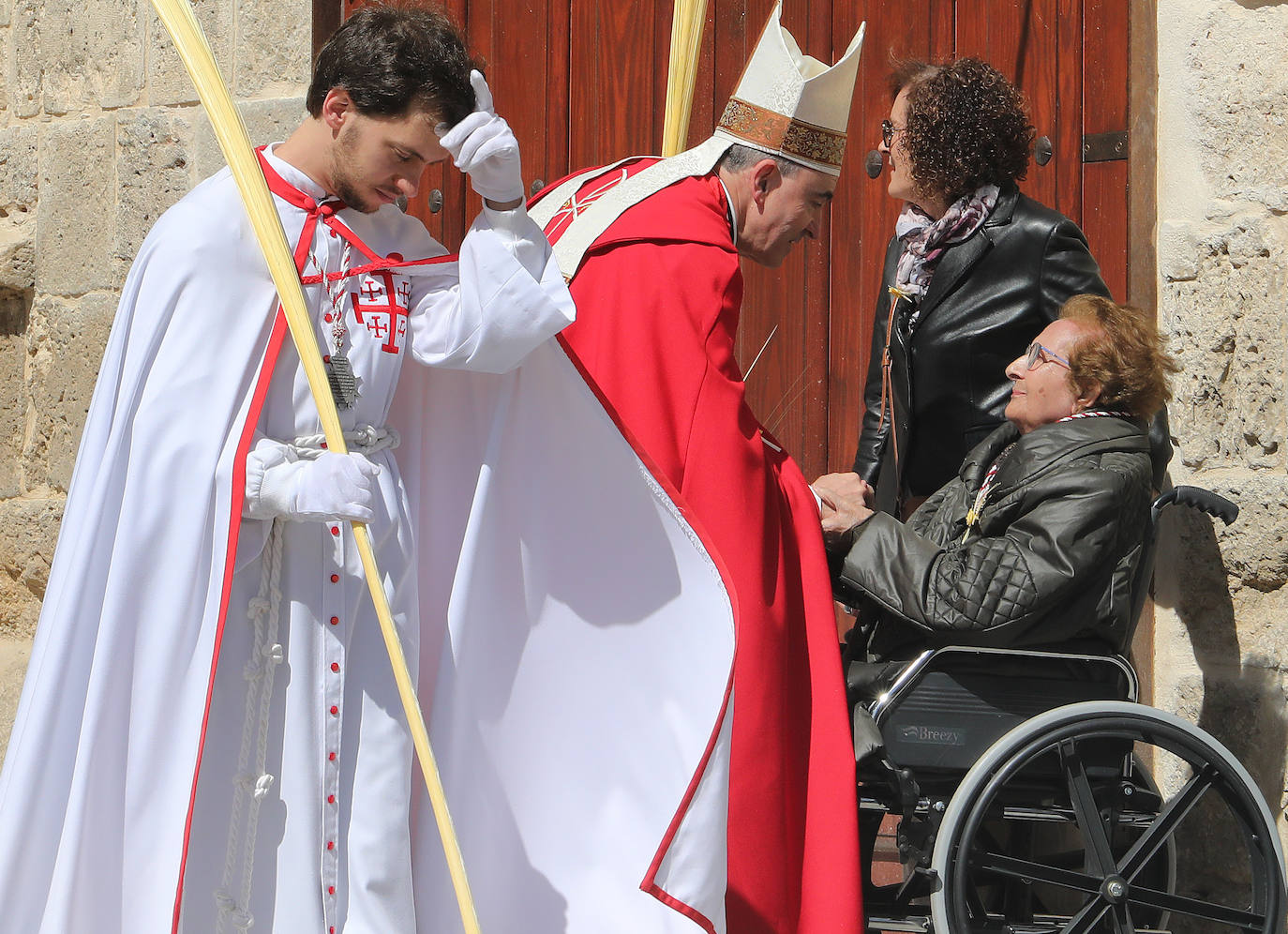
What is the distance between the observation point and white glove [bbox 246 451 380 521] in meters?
2.13

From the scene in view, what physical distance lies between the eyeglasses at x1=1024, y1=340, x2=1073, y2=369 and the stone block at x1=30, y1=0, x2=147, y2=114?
2.79 m

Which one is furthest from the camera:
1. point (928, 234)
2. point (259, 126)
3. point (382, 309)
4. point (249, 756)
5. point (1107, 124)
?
point (259, 126)

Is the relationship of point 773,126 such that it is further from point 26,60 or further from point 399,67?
point 26,60

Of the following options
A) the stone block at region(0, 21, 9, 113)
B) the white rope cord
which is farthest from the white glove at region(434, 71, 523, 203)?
the stone block at region(0, 21, 9, 113)

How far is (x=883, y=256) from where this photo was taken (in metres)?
3.93

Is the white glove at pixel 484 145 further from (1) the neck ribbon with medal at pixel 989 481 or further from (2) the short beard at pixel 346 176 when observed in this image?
(1) the neck ribbon with medal at pixel 989 481

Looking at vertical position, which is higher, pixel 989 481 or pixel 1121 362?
pixel 1121 362

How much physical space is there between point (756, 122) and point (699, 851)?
1.49 meters

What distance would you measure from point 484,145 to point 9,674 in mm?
3023

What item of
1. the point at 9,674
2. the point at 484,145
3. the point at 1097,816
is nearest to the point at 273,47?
the point at 9,674

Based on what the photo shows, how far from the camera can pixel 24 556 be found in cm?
446

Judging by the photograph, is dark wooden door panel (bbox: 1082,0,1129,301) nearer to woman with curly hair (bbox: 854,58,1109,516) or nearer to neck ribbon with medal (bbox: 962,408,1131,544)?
woman with curly hair (bbox: 854,58,1109,516)

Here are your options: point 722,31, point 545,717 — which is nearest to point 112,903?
point 545,717

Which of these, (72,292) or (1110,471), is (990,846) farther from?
(72,292)
